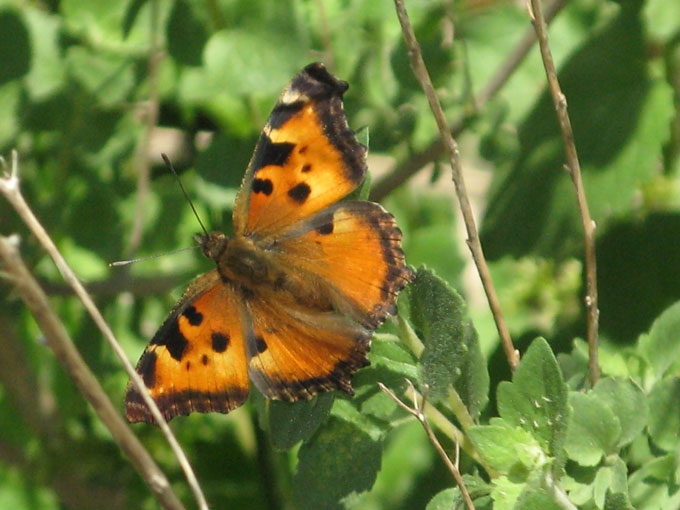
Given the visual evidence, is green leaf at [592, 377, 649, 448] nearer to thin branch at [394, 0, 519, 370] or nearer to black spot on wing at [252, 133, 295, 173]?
thin branch at [394, 0, 519, 370]

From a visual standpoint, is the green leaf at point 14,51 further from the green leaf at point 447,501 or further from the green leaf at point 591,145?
the green leaf at point 447,501

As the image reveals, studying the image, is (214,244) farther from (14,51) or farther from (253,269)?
(14,51)

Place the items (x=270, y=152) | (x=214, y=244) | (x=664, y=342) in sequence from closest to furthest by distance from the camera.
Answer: (x=664, y=342) < (x=270, y=152) < (x=214, y=244)

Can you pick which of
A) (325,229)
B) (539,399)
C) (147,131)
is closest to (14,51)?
(147,131)

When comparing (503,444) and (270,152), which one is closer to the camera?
(503,444)

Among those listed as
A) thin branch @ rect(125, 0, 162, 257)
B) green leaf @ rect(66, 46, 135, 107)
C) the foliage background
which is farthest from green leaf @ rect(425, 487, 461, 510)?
green leaf @ rect(66, 46, 135, 107)

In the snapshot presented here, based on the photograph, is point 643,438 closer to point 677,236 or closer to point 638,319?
point 638,319

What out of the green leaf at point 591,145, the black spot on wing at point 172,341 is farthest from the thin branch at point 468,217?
the green leaf at point 591,145
